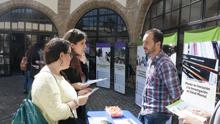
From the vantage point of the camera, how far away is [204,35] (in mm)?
4184

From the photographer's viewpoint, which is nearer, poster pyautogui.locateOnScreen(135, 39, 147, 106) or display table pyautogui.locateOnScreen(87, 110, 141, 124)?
display table pyautogui.locateOnScreen(87, 110, 141, 124)

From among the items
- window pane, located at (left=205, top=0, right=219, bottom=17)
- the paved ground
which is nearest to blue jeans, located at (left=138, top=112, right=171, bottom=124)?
window pane, located at (left=205, top=0, right=219, bottom=17)

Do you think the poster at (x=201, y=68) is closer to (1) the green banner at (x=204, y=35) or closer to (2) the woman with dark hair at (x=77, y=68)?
(1) the green banner at (x=204, y=35)

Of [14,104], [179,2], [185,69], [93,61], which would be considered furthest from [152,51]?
[93,61]

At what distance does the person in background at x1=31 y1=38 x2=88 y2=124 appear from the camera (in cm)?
237

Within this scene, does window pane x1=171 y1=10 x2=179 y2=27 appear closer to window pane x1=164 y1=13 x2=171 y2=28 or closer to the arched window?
window pane x1=164 y1=13 x2=171 y2=28

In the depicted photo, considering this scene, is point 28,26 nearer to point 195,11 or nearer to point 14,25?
point 14,25

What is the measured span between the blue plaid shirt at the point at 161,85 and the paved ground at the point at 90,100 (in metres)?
4.18

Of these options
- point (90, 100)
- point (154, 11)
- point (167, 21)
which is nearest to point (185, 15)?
point (167, 21)

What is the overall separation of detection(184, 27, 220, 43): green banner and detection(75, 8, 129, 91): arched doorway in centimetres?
855

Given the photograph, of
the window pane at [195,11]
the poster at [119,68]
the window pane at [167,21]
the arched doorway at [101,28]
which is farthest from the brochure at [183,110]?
the arched doorway at [101,28]

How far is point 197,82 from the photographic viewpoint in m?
4.14

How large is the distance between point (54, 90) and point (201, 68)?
86.9 inches

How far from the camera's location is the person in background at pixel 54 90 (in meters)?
2.37
